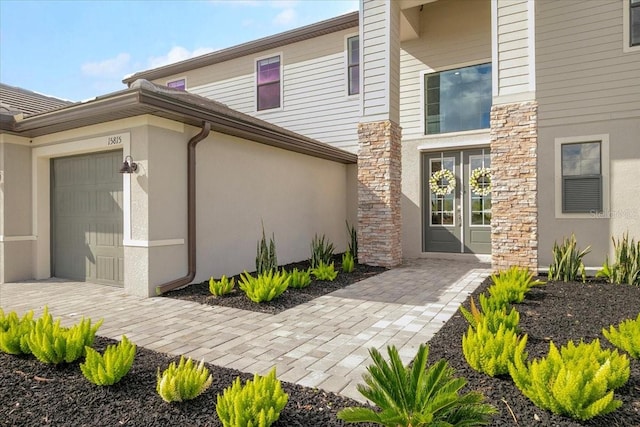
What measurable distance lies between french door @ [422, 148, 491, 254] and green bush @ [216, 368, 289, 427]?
8.10 metres

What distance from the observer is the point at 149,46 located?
11500 millimetres

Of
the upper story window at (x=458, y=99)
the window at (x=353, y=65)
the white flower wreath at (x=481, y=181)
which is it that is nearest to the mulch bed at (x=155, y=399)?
the white flower wreath at (x=481, y=181)

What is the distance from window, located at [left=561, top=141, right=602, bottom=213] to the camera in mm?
7781

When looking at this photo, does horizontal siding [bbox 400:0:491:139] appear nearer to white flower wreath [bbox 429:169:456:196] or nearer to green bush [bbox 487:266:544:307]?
white flower wreath [bbox 429:169:456:196]

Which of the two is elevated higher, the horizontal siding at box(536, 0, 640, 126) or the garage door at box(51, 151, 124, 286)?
the horizontal siding at box(536, 0, 640, 126)

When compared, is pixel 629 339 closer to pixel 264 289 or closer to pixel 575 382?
pixel 575 382

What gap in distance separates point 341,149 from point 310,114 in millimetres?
1525

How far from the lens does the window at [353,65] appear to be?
10508 mm

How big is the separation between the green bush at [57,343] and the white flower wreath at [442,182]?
829 cm

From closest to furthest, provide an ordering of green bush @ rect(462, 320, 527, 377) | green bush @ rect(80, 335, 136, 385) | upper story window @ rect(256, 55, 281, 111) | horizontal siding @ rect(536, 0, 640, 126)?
green bush @ rect(80, 335, 136, 385) → green bush @ rect(462, 320, 527, 377) → horizontal siding @ rect(536, 0, 640, 126) → upper story window @ rect(256, 55, 281, 111)

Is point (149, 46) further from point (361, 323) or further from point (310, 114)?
point (361, 323)

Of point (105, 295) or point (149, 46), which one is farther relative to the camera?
point (149, 46)

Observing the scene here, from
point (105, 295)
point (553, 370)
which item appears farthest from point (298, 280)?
Answer: point (553, 370)

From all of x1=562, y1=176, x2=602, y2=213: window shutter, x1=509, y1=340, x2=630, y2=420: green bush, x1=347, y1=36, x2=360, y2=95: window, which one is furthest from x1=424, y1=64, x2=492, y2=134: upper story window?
x1=509, y1=340, x2=630, y2=420: green bush
